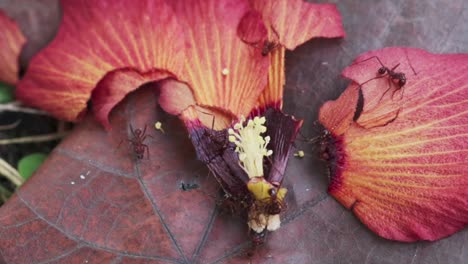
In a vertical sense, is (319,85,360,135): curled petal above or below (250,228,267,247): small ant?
above

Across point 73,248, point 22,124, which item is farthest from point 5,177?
point 73,248

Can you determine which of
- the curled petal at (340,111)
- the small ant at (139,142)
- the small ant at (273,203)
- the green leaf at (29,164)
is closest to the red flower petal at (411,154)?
the curled petal at (340,111)

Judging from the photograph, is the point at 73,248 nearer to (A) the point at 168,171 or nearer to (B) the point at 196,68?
(A) the point at 168,171

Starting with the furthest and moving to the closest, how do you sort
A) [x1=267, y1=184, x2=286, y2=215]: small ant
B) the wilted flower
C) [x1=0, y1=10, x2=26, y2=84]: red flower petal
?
[x1=0, y1=10, x2=26, y2=84]: red flower petal → the wilted flower → [x1=267, y1=184, x2=286, y2=215]: small ant

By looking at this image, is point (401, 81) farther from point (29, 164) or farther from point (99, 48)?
point (29, 164)

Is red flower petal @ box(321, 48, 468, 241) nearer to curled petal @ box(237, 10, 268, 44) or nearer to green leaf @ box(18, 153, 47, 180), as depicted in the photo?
curled petal @ box(237, 10, 268, 44)

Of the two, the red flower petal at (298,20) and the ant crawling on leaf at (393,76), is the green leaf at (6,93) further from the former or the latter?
the ant crawling on leaf at (393,76)

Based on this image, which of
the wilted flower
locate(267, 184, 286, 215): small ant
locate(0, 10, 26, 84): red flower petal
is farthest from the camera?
locate(0, 10, 26, 84): red flower petal

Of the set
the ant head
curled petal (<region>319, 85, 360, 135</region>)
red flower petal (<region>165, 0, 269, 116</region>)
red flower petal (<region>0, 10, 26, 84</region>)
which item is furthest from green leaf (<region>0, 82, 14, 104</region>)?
the ant head
